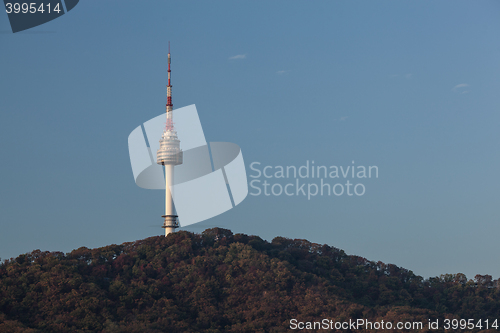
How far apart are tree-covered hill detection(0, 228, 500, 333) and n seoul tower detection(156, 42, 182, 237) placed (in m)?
16.3

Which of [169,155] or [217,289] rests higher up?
[169,155]

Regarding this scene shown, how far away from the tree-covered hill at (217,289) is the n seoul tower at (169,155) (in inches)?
640

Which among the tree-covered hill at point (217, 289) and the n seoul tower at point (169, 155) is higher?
the n seoul tower at point (169, 155)

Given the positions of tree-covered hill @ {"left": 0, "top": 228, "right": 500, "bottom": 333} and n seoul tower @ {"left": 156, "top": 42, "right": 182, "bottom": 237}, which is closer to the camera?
tree-covered hill @ {"left": 0, "top": 228, "right": 500, "bottom": 333}

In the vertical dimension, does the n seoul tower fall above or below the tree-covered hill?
above

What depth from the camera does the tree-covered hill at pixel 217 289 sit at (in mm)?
57844

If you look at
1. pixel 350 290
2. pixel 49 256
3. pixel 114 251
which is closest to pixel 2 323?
pixel 49 256

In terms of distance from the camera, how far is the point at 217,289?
6812 cm

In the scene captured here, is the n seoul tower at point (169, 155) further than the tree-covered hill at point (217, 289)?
Yes

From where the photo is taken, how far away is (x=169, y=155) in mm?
102938

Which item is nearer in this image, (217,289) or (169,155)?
(217,289)

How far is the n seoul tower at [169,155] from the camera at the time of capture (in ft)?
324

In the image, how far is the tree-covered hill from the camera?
57.8 metres

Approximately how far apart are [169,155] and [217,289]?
39337 mm
